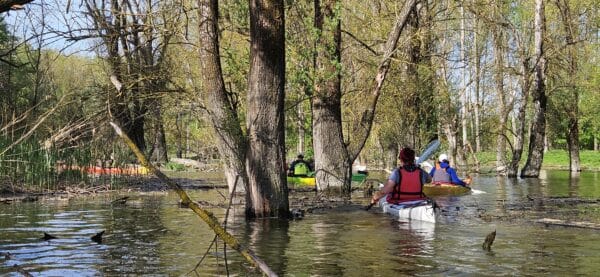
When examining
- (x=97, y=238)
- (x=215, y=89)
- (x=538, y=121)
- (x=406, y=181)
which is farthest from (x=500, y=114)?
(x=97, y=238)

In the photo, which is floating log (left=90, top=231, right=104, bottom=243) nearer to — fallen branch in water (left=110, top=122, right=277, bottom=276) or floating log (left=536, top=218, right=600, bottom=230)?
fallen branch in water (left=110, top=122, right=277, bottom=276)

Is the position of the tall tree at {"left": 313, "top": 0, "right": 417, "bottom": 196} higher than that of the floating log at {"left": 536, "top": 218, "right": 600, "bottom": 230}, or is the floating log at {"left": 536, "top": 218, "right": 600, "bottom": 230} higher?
the tall tree at {"left": 313, "top": 0, "right": 417, "bottom": 196}

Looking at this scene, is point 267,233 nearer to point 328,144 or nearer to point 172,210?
point 172,210

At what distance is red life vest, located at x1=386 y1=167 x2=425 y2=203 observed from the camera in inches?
519

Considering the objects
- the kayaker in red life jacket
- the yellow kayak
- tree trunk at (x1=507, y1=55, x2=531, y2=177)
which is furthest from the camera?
tree trunk at (x1=507, y1=55, x2=531, y2=177)

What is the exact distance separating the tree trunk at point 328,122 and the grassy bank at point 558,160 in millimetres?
24984

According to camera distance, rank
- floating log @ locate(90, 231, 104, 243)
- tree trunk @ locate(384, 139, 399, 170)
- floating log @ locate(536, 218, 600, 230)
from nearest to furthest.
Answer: floating log @ locate(90, 231, 104, 243) → floating log @ locate(536, 218, 600, 230) → tree trunk @ locate(384, 139, 399, 170)

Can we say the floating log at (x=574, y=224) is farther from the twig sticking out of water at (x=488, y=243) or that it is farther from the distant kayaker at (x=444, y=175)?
the distant kayaker at (x=444, y=175)

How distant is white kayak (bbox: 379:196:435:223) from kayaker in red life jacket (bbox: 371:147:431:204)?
0.53 feet

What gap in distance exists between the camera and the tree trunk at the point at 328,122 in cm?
1689

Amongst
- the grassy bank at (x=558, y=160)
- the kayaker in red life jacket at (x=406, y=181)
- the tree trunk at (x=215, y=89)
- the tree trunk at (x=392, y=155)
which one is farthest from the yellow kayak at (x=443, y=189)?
the grassy bank at (x=558, y=160)

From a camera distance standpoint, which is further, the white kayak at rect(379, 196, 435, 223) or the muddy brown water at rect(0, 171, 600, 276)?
the white kayak at rect(379, 196, 435, 223)

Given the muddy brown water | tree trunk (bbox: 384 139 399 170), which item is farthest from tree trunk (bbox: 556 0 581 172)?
the muddy brown water

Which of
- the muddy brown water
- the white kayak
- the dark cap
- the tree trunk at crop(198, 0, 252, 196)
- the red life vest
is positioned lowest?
the muddy brown water
